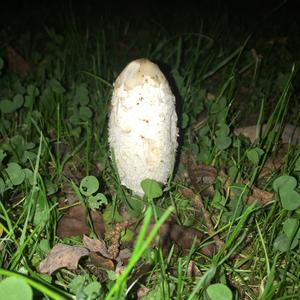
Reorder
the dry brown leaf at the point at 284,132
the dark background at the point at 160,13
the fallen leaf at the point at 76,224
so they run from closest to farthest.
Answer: the fallen leaf at the point at 76,224, the dry brown leaf at the point at 284,132, the dark background at the point at 160,13

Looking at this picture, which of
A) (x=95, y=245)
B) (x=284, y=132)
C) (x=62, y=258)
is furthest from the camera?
(x=284, y=132)

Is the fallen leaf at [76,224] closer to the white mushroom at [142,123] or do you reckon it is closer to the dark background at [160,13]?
the white mushroom at [142,123]

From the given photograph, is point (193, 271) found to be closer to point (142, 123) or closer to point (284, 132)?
point (142, 123)

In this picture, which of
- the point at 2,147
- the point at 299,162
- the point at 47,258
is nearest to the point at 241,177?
the point at 299,162

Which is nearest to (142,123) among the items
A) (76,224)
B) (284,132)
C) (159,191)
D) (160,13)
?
(159,191)

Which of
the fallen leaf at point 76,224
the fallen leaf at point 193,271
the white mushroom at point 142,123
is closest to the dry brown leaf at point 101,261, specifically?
the fallen leaf at point 76,224

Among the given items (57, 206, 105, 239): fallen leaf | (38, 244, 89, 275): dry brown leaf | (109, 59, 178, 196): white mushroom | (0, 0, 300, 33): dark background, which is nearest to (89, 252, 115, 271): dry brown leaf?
(38, 244, 89, 275): dry brown leaf

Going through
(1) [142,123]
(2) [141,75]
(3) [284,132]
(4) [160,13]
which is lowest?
(3) [284,132]

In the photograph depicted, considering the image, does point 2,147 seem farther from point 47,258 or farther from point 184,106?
point 184,106
